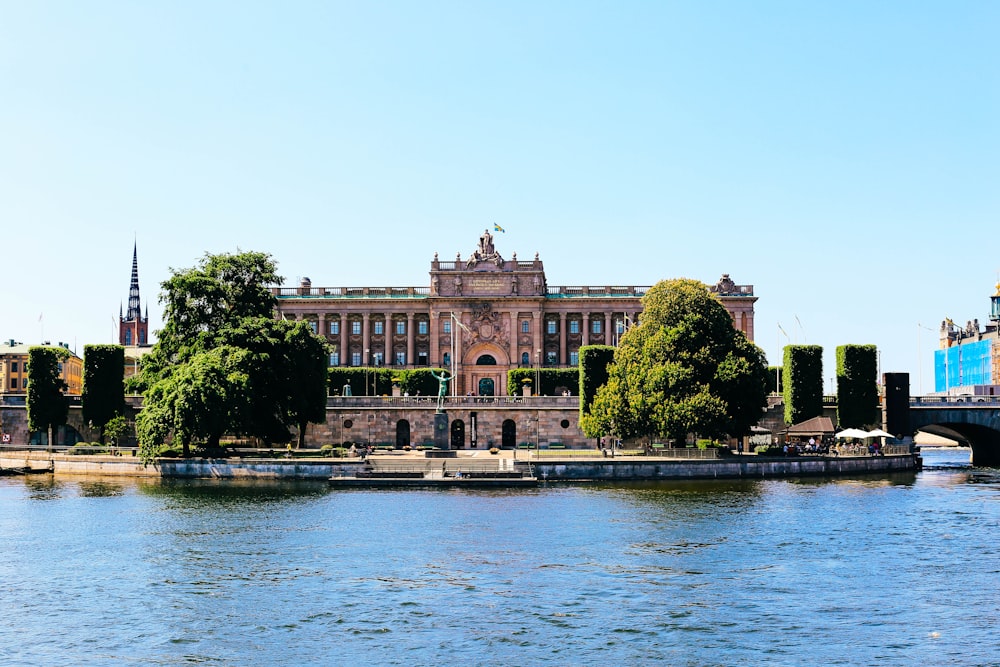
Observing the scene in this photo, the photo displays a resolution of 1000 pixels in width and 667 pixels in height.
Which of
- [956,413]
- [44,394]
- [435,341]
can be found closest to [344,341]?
[435,341]

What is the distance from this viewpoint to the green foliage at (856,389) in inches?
4126

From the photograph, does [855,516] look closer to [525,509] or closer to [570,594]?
[525,509]

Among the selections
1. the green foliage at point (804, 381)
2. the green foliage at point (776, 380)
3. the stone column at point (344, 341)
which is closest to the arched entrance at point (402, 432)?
the green foliage at point (804, 381)

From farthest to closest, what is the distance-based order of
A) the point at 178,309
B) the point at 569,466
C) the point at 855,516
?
the point at 178,309
the point at 569,466
the point at 855,516

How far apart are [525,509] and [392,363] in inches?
3847

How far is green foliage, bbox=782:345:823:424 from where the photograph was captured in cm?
10494

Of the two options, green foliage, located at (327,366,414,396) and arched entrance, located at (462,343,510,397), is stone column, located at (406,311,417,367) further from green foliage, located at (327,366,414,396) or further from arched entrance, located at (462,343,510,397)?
green foliage, located at (327,366,414,396)

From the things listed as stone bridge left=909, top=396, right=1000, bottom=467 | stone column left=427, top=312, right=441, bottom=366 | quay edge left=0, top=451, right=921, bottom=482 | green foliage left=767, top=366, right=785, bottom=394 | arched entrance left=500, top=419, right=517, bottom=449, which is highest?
stone column left=427, top=312, right=441, bottom=366

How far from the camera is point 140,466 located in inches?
3339

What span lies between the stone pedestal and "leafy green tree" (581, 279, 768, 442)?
11.8 m

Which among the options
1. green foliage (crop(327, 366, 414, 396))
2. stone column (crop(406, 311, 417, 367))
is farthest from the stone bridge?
stone column (crop(406, 311, 417, 367))

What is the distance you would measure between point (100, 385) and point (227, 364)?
78.4ft

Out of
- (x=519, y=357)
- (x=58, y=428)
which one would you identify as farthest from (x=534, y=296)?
(x=58, y=428)

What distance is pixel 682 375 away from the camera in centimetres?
8506
